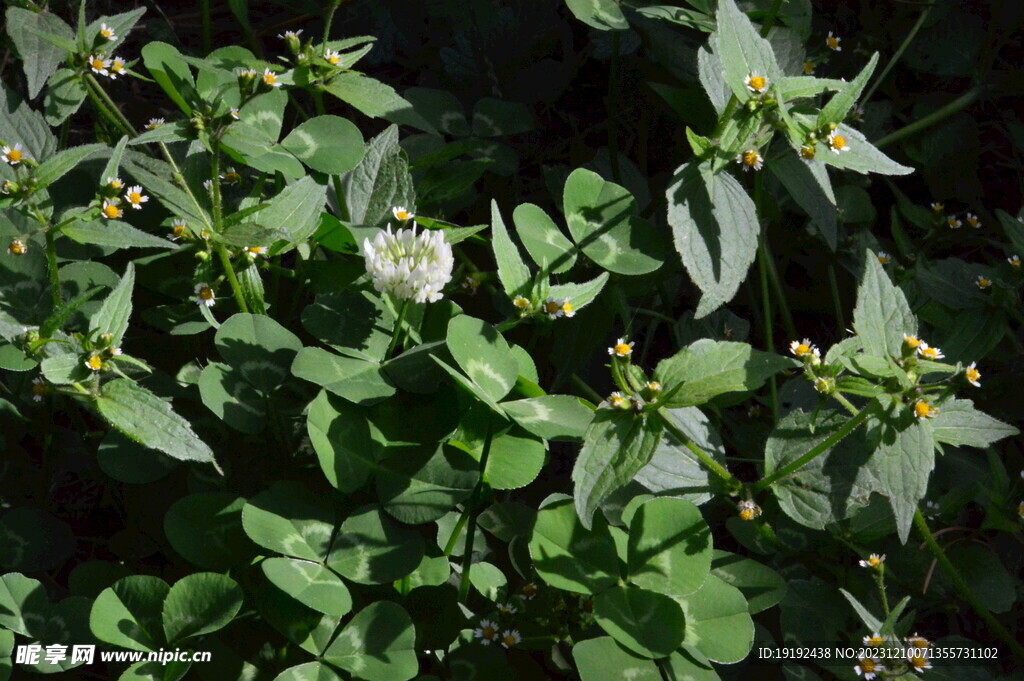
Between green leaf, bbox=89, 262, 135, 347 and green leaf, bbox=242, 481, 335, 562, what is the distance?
513 millimetres

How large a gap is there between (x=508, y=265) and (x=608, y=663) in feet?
3.34

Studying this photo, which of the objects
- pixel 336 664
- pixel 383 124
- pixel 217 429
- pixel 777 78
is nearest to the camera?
pixel 336 664

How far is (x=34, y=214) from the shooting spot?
7.15ft

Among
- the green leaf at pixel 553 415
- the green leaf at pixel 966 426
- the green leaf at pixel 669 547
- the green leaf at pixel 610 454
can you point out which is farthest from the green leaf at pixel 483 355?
the green leaf at pixel 966 426

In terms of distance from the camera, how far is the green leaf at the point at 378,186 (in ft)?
8.54

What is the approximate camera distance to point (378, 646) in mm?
2145

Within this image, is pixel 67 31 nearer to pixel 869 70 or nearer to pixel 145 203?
pixel 145 203

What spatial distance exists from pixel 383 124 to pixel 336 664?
80.8 inches

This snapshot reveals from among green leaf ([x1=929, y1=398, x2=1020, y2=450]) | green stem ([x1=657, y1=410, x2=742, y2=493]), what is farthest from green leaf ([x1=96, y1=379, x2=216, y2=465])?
Answer: green leaf ([x1=929, y1=398, x2=1020, y2=450])

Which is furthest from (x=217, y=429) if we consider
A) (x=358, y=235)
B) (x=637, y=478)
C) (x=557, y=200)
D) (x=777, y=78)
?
(x=777, y=78)

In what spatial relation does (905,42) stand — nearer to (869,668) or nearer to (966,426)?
(966,426)

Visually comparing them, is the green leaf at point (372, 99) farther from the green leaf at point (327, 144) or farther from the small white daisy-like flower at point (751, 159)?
the small white daisy-like flower at point (751, 159)

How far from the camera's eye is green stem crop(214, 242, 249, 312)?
231cm

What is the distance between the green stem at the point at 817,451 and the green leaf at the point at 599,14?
54.8 inches
